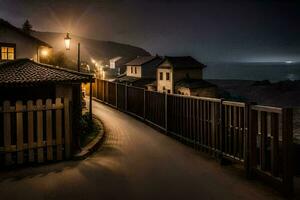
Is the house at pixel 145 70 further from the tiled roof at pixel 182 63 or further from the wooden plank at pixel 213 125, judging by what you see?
the wooden plank at pixel 213 125

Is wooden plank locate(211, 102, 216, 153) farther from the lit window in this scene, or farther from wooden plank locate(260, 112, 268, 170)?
the lit window

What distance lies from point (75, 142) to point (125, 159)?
1.75 meters

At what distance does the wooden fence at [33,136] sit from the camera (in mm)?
8195

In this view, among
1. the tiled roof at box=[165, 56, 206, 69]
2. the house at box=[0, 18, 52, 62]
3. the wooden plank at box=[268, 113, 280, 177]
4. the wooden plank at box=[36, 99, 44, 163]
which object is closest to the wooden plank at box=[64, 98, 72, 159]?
the wooden plank at box=[36, 99, 44, 163]

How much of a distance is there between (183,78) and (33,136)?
141ft

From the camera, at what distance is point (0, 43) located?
2411 cm

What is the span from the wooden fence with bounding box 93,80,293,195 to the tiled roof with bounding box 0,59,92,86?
12.5 feet

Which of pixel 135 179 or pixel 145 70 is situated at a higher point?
pixel 145 70

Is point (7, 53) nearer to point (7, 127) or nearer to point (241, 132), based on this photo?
point (7, 127)

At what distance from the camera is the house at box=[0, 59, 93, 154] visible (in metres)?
9.74

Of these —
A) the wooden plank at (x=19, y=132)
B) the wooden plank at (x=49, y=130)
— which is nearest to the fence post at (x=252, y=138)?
the wooden plank at (x=49, y=130)

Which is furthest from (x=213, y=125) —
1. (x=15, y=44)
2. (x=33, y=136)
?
(x=15, y=44)

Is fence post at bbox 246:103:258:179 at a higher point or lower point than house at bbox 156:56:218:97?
lower

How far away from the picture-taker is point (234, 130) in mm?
7973
